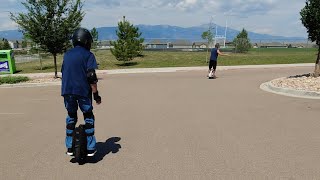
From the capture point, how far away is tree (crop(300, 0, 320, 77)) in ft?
41.0

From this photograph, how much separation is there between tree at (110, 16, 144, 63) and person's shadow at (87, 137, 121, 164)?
1932cm

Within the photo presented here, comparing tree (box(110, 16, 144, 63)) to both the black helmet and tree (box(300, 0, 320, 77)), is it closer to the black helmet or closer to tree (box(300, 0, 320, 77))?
tree (box(300, 0, 320, 77))

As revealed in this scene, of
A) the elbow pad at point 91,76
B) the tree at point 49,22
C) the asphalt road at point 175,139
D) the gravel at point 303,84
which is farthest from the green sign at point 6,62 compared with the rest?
the elbow pad at point 91,76

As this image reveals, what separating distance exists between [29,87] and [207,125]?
9738 mm

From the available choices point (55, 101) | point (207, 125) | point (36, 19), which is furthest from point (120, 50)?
point (207, 125)

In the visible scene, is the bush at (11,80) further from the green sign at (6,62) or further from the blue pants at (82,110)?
the blue pants at (82,110)

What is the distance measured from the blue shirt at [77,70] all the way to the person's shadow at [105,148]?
3.40ft

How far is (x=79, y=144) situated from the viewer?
475cm

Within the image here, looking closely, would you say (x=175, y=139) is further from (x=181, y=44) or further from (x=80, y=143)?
(x=181, y=44)

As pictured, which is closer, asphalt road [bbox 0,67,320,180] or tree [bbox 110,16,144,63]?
asphalt road [bbox 0,67,320,180]

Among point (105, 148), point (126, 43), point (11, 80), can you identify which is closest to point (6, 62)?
point (11, 80)

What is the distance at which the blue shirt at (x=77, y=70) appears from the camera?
4.58 m

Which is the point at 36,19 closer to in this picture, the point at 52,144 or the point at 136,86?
the point at 136,86

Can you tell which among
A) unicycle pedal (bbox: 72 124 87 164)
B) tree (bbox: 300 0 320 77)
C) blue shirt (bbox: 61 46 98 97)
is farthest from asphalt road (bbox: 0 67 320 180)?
tree (bbox: 300 0 320 77)
